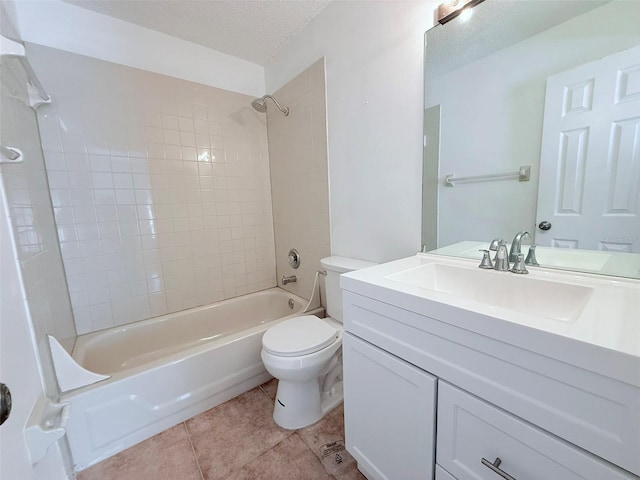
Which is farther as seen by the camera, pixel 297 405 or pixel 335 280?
pixel 335 280

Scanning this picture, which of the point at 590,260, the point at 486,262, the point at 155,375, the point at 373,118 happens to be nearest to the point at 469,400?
the point at 486,262

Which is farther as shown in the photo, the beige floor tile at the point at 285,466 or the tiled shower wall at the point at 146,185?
the tiled shower wall at the point at 146,185

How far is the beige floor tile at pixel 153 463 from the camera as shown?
42.9 inches

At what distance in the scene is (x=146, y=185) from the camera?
5.73 feet

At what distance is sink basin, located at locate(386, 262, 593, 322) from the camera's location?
2.49ft

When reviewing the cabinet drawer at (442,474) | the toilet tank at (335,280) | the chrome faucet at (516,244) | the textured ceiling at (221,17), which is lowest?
the cabinet drawer at (442,474)

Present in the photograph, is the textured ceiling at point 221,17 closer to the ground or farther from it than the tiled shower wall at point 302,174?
farther from it

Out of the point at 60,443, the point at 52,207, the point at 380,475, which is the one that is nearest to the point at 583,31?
the point at 380,475

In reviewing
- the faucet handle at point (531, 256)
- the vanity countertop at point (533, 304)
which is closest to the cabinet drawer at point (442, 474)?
the vanity countertop at point (533, 304)

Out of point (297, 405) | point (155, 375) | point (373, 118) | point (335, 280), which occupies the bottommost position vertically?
point (297, 405)

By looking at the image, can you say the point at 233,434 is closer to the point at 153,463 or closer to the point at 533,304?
the point at 153,463

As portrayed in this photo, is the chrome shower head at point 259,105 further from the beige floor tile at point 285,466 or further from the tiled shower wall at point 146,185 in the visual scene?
the beige floor tile at point 285,466

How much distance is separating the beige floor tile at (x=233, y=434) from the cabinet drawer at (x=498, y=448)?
2.88 feet

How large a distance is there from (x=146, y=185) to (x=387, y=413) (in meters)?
1.93
